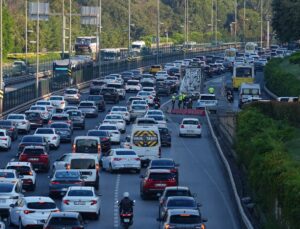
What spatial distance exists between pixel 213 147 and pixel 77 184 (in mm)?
23558

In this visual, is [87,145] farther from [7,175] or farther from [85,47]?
[85,47]

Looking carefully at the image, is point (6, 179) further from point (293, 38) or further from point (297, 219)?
point (293, 38)

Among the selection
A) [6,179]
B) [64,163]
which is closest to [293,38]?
[64,163]

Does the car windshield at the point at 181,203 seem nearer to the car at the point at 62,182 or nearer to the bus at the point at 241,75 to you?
the car at the point at 62,182

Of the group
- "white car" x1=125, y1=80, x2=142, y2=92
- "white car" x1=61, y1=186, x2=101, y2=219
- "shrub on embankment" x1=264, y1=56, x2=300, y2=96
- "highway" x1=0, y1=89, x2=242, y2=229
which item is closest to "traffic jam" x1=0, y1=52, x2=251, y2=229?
"white car" x1=61, y1=186, x2=101, y2=219

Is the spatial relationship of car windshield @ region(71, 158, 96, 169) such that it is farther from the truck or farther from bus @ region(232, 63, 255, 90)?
bus @ region(232, 63, 255, 90)

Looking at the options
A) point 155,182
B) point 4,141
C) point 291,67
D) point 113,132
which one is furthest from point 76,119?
point 291,67

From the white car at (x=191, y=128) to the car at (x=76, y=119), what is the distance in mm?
6170

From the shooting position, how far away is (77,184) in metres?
46.6

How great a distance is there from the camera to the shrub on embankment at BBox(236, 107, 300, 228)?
31.4 m

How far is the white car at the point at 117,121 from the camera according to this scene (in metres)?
74.8

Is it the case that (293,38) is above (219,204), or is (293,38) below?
above

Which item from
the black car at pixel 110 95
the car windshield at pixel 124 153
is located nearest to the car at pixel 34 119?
the black car at pixel 110 95

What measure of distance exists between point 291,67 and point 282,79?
13.3m
